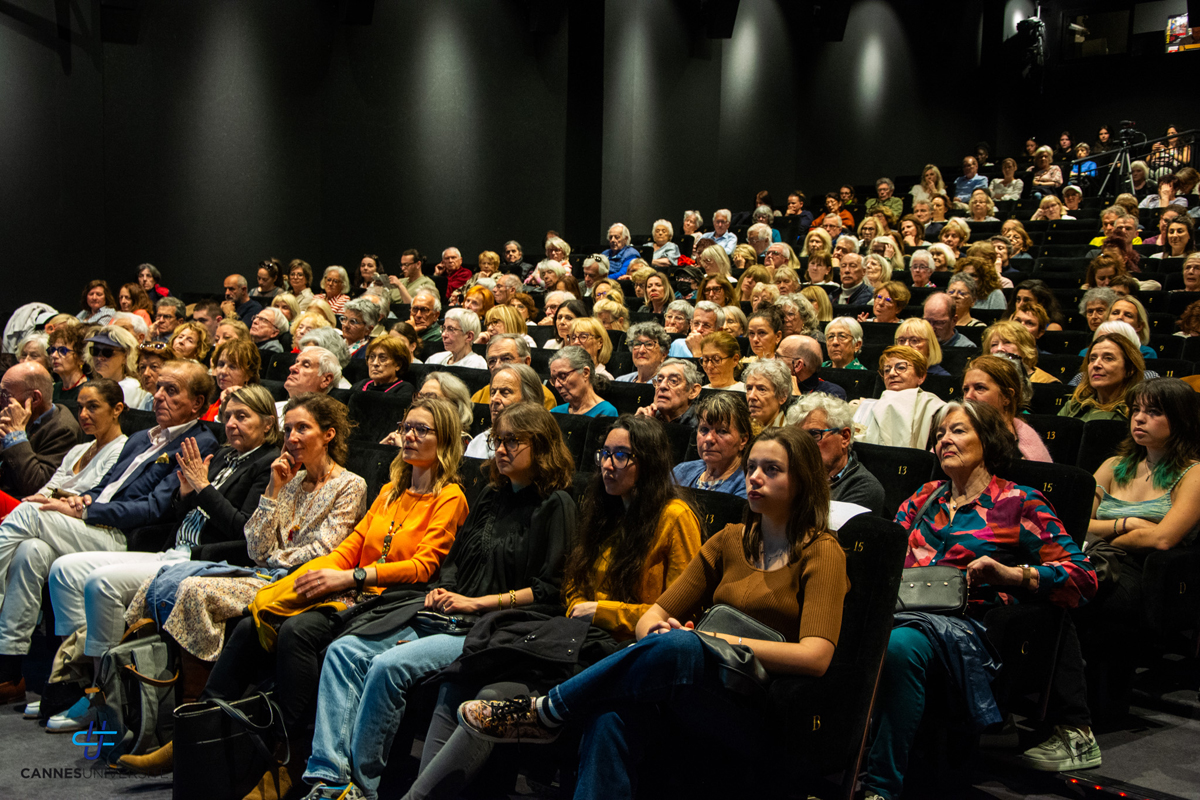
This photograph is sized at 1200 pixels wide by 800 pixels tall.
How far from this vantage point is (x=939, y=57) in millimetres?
14609

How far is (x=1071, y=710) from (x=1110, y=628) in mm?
296

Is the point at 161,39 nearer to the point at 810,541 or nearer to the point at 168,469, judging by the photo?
the point at 168,469

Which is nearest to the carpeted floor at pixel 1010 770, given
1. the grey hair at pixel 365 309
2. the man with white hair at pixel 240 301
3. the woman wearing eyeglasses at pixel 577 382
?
the woman wearing eyeglasses at pixel 577 382

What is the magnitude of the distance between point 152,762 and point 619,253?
6.13 metres

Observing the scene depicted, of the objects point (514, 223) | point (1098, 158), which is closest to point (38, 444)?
point (514, 223)

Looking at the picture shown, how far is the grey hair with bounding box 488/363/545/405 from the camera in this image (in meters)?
3.32

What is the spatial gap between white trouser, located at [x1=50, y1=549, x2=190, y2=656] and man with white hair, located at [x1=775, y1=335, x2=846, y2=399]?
211 cm

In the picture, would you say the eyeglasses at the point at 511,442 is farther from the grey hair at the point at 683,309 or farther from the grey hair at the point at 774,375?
the grey hair at the point at 683,309

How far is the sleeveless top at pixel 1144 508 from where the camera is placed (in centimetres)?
264

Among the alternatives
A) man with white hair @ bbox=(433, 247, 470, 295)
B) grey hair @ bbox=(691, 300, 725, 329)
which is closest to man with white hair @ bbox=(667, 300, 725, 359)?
grey hair @ bbox=(691, 300, 725, 329)

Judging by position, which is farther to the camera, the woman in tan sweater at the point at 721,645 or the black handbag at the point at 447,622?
the black handbag at the point at 447,622

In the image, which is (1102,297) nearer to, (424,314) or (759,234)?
(424,314)

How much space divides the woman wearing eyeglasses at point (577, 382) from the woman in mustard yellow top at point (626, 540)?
1258 millimetres

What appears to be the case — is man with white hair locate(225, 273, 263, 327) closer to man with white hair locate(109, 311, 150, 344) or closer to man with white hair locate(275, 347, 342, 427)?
man with white hair locate(109, 311, 150, 344)
